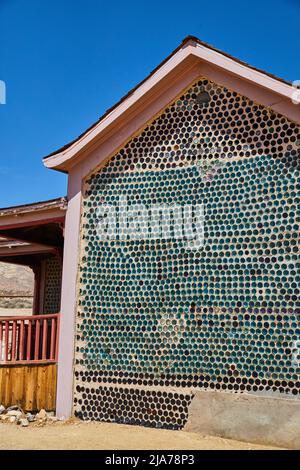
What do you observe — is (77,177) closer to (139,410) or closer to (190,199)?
(190,199)

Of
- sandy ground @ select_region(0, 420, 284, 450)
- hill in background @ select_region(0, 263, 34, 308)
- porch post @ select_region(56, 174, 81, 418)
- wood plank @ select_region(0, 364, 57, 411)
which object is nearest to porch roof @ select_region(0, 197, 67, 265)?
porch post @ select_region(56, 174, 81, 418)

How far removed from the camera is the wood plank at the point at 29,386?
28.3ft

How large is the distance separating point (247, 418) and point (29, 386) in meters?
3.89

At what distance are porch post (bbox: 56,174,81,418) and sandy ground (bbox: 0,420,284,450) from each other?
0.51m

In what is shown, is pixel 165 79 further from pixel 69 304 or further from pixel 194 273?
pixel 69 304

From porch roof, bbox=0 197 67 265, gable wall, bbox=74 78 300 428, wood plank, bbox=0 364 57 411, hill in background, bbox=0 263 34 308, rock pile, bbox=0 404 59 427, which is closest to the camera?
gable wall, bbox=74 78 300 428

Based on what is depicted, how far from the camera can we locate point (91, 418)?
26.7 ft

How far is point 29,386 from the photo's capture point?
8.75m

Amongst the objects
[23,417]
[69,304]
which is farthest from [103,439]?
[69,304]

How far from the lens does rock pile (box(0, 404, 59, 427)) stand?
8.10 m

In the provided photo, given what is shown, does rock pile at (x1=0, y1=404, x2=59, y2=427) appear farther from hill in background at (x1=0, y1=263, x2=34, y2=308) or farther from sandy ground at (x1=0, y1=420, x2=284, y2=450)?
hill in background at (x1=0, y1=263, x2=34, y2=308)

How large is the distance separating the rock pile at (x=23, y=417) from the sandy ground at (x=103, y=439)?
0.53 ft

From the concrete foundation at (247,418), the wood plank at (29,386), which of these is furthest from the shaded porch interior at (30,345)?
the concrete foundation at (247,418)

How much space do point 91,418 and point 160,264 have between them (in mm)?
2755
